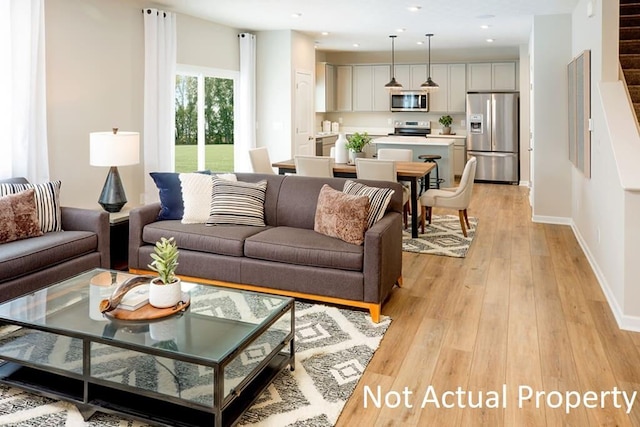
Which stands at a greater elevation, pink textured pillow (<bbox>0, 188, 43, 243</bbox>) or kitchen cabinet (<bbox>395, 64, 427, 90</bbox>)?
kitchen cabinet (<bbox>395, 64, 427, 90</bbox>)

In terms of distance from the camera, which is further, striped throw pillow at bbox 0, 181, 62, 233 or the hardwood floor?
striped throw pillow at bbox 0, 181, 62, 233

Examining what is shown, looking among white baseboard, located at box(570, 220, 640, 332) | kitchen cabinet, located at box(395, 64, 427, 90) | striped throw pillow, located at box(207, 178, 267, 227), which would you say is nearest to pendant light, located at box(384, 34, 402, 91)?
kitchen cabinet, located at box(395, 64, 427, 90)

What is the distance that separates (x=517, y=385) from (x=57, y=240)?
3153 millimetres

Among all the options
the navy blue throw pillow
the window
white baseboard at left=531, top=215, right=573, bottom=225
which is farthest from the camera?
the window

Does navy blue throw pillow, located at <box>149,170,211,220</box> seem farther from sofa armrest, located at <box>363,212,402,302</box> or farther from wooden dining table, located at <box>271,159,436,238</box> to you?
wooden dining table, located at <box>271,159,436,238</box>

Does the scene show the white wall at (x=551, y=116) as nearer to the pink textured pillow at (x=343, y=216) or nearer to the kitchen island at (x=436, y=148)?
the kitchen island at (x=436, y=148)

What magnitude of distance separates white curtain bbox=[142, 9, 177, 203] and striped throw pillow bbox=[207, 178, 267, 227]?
191 centimetres

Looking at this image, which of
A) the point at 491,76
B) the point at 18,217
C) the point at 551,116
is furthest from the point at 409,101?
the point at 18,217

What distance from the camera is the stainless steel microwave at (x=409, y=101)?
10871mm

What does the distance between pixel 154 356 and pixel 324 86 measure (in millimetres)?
9066

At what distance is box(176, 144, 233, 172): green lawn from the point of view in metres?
6.91

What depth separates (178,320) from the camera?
256cm

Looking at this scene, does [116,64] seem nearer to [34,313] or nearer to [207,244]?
[207,244]

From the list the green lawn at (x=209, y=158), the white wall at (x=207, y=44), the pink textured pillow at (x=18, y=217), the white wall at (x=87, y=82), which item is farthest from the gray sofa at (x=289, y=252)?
the white wall at (x=207, y=44)
